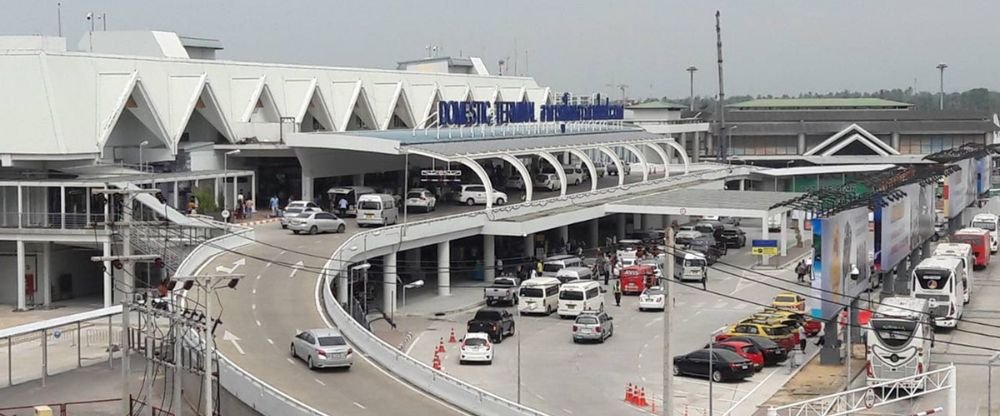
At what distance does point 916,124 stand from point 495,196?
5459 centimetres

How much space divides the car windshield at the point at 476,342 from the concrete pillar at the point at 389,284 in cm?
701

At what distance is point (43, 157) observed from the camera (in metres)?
44.9

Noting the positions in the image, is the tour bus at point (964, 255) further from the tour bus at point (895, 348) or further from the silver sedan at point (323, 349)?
the silver sedan at point (323, 349)

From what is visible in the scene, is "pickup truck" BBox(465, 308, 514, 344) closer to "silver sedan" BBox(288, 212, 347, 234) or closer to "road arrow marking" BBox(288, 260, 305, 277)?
"road arrow marking" BBox(288, 260, 305, 277)

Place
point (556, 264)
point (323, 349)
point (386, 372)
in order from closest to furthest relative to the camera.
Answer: point (323, 349) → point (386, 372) → point (556, 264)

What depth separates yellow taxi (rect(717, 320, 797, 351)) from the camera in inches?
1357

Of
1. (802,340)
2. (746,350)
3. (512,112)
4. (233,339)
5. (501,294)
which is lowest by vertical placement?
(802,340)

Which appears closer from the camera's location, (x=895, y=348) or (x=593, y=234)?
(x=895, y=348)

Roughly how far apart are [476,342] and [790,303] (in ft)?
39.9

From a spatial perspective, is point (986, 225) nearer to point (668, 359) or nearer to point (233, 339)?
point (233, 339)

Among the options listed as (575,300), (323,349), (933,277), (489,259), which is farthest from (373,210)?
(933,277)

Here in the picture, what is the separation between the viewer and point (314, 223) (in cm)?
4434

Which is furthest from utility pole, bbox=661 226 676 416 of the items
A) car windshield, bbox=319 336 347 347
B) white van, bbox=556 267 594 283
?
white van, bbox=556 267 594 283

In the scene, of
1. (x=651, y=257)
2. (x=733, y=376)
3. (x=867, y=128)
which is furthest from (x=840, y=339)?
(x=867, y=128)
